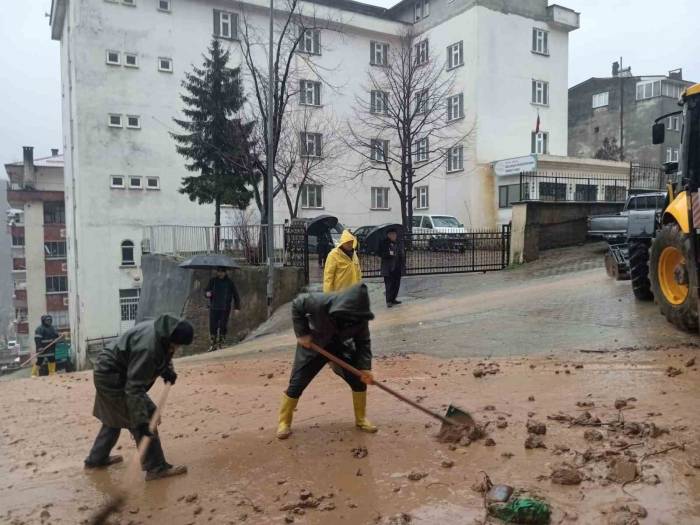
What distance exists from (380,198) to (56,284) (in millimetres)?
25162

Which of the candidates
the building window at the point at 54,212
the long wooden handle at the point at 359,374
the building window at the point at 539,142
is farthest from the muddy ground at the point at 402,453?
the building window at the point at 54,212

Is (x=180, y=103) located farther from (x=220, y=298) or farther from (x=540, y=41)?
(x=540, y=41)

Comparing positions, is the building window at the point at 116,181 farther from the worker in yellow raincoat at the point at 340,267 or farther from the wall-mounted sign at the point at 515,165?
the worker in yellow raincoat at the point at 340,267

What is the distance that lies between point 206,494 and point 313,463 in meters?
0.82

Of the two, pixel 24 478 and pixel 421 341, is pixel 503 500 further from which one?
pixel 421 341

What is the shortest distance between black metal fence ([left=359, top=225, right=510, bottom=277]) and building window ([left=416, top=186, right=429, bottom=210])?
14.7 meters

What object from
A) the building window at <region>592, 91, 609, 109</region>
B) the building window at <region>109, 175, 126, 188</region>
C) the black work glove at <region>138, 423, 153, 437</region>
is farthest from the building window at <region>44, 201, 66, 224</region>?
the building window at <region>592, 91, 609, 109</region>

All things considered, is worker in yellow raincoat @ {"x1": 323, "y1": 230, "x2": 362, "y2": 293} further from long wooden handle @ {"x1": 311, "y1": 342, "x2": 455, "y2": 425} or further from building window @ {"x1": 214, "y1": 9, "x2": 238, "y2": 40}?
building window @ {"x1": 214, "y1": 9, "x2": 238, "y2": 40}

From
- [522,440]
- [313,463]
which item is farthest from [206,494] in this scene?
[522,440]

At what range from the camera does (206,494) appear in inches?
153

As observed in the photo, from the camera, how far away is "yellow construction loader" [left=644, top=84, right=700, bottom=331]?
22.9 feet

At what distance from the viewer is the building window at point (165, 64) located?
87.0 ft

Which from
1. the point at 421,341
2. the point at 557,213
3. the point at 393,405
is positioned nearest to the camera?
the point at 393,405

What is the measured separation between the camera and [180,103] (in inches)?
1068
